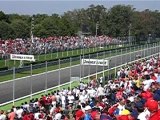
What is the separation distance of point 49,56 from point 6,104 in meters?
29.9

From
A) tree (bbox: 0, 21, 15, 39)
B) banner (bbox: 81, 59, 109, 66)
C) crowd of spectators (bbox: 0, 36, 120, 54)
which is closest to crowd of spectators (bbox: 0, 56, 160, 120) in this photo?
banner (bbox: 81, 59, 109, 66)

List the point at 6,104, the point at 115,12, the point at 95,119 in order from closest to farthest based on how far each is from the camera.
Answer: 1. the point at 95,119
2. the point at 6,104
3. the point at 115,12

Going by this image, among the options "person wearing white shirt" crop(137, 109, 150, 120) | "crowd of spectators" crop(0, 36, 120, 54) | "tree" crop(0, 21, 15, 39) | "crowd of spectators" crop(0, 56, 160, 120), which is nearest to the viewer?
"person wearing white shirt" crop(137, 109, 150, 120)

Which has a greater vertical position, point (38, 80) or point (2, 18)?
point (2, 18)

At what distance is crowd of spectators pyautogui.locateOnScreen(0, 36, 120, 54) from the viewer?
4734 cm

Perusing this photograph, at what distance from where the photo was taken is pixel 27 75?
35406mm

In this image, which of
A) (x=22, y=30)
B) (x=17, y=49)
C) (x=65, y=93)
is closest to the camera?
(x=65, y=93)

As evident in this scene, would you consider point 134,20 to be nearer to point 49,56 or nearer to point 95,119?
point 49,56

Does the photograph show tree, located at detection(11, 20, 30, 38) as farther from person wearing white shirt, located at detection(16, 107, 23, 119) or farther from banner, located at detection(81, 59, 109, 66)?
person wearing white shirt, located at detection(16, 107, 23, 119)

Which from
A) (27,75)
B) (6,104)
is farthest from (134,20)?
(6,104)

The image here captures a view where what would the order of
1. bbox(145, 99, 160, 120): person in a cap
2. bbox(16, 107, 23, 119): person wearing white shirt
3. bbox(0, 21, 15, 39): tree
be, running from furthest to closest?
bbox(0, 21, 15, 39): tree < bbox(16, 107, 23, 119): person wearing white shirt < bbox(145, 99, 160, 120): person in a cap

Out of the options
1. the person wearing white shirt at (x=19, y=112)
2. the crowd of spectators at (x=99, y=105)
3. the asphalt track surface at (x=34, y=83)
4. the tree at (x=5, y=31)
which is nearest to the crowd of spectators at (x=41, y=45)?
the asphalt track surface at (x=34, y=83)

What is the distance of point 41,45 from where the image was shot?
2178 inches

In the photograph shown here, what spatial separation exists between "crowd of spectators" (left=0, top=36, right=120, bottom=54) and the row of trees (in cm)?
1136
